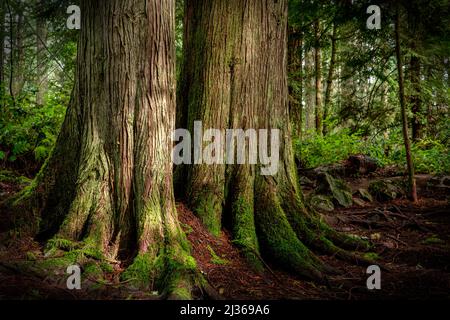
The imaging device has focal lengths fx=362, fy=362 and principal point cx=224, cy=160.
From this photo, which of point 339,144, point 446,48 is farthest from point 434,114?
point 446,48

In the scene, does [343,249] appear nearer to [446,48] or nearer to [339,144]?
[446,48]

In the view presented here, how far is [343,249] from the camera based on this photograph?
16.0 ft

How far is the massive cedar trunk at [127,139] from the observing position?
12.1 feet

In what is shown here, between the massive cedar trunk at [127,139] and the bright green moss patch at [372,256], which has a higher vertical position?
the massive cedar trunk at [127,139]

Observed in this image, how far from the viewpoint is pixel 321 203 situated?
274 inches

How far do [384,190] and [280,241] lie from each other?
430cm

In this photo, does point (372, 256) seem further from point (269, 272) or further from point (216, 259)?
point (216, 259)

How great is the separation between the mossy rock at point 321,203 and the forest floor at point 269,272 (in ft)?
2.87

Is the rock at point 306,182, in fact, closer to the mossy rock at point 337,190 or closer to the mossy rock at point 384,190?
the mossy rock at point 337,190

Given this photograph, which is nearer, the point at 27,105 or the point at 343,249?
the point at 343,249

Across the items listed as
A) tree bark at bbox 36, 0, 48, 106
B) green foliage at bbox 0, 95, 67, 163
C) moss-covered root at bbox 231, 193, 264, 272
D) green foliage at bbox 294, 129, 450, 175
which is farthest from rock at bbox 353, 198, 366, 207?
tree bark at bbox 36, 0, 48, 106

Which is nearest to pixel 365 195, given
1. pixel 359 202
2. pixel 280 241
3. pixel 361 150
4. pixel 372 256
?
pixel 359 202

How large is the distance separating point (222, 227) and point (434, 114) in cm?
1063

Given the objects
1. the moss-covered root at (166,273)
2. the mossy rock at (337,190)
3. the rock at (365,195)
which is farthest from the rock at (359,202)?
the moss-covered root at (166,273)
